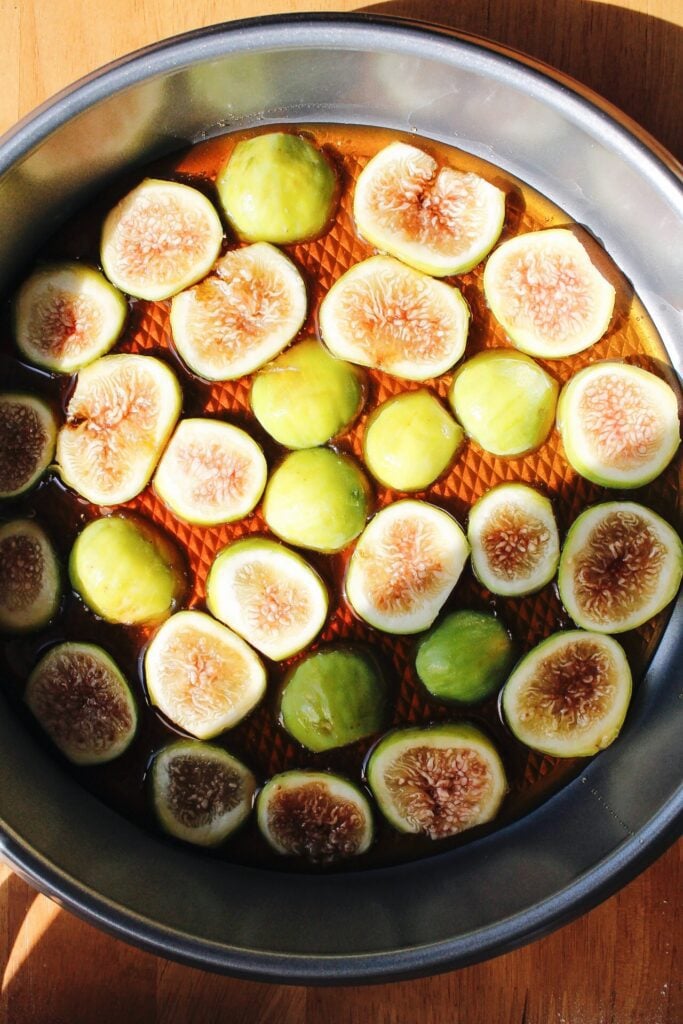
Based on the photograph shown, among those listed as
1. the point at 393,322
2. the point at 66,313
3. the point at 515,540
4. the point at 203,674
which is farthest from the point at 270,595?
the point at 66,313

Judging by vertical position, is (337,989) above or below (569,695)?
below

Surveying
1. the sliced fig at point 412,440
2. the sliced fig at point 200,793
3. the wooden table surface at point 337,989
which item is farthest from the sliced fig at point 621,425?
the sliced fig at point 200,793

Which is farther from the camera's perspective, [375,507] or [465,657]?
[375,507]

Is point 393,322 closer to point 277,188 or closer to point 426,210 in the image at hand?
point 426,210

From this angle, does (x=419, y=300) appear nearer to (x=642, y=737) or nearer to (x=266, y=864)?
(x=642, y=737)

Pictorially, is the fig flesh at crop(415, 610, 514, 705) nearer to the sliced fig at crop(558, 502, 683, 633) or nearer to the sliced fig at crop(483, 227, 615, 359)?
the sliced fig at crop(558, 502, 683, 633)
